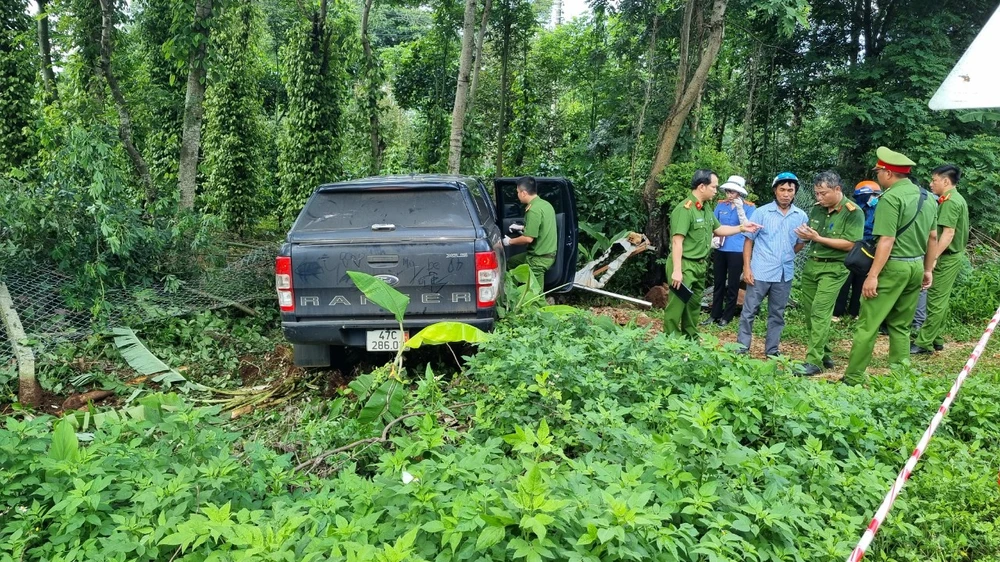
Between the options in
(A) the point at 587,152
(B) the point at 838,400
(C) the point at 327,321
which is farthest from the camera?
(A) the point at 587,152

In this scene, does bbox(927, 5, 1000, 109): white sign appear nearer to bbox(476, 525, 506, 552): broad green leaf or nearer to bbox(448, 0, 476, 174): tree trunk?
bbox(476, 525, 506, 552): broad green leaf

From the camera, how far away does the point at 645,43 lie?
14.1 meters

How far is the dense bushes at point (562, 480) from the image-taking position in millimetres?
2010

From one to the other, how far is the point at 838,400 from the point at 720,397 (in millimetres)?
743

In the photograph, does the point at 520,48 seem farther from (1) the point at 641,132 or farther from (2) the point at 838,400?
(2) the point at 838,400

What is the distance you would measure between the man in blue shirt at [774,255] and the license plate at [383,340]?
10.3 feet

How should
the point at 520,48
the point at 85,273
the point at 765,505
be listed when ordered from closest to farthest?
the point at 765,505, the point at 85,273, the point at 520,48

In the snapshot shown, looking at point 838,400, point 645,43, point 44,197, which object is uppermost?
point 645,43

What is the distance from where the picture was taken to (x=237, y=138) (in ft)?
51.8

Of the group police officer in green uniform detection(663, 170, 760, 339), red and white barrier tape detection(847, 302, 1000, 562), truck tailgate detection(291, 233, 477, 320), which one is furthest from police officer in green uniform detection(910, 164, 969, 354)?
truck tailgate detection(291, 233, 477, 320)

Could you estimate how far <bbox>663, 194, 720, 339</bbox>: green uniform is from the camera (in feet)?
18.7

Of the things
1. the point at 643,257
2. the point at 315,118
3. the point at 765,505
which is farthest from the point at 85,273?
the point at 315,118

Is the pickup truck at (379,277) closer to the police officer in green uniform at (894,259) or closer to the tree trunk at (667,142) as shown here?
the police officer in green uniform at (894,259)

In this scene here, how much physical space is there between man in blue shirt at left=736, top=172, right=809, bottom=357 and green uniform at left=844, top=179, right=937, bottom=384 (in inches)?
31.8
